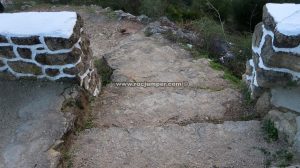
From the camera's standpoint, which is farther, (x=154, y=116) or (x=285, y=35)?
(x=154, y=116)

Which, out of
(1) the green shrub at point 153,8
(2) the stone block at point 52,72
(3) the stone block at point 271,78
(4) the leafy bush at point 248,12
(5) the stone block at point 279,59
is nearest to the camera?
(5) the stone block at point 279,59

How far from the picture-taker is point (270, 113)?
3.71 meters

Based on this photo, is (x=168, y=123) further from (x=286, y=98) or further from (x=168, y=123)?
(x=286, y=98)

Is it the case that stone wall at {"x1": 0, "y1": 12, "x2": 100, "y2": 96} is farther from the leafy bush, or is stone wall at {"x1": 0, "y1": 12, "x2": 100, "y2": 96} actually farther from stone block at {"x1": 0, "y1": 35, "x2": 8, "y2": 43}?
the leafy bush

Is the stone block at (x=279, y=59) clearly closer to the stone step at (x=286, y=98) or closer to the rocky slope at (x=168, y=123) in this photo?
the stone step at (x=286, y=98)

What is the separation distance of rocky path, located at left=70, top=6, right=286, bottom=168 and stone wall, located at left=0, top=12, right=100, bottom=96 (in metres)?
0.55

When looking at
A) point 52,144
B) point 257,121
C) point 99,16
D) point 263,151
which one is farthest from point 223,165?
point 99,16

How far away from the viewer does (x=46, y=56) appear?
397cm

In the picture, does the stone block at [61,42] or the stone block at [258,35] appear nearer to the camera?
the stone block at [61,42]

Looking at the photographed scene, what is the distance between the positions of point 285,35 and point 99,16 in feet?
17.8

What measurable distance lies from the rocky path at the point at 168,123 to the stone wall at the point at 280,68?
0.24 metres

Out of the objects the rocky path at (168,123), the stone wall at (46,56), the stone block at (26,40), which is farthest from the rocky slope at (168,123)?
the stone block at (26,40)

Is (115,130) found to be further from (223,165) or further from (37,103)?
(223,165)

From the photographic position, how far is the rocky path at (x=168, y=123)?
3443 millimetres
